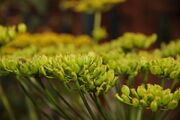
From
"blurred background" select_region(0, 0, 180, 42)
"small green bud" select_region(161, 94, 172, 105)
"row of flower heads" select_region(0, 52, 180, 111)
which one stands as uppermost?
"row of flower heads" select_region(0, 52, 180, 111)

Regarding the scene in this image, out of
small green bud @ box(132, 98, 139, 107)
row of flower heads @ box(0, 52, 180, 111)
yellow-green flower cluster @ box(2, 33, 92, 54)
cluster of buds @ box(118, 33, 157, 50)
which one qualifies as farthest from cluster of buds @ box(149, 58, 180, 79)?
yellow-green flower cluster @ box(2, 33, 92, 54)

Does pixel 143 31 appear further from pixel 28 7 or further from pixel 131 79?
pixel 131 79

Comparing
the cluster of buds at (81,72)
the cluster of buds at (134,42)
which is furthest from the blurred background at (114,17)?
the cluster of buds at (81,72)

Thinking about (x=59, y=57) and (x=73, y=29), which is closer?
(x=59, y=57)

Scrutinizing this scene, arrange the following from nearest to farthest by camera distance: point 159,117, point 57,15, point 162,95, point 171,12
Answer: point 162,95
point 159,117
point 171,12
point 57,15

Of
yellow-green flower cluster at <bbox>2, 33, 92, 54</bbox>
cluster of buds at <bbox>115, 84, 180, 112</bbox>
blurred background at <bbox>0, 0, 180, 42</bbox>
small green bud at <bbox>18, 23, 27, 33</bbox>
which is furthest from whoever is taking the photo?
blurred background at <bbox>0, 0, 180, 42</bbox>

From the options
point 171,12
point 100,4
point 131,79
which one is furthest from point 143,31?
point 131,79

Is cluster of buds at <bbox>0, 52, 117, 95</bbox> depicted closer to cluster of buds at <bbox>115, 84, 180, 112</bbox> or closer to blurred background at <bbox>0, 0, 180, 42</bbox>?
cluster of buds at <bbox>115, 84, 180, 112</bbox>

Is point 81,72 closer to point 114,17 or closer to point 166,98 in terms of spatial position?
point 166,98
